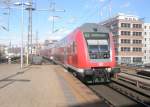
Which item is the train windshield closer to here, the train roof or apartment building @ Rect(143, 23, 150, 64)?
the train roof

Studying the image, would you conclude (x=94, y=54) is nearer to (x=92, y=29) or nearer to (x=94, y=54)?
(x=94, y=54)

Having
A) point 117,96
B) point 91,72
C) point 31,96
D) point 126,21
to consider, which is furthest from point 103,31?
point 126,21

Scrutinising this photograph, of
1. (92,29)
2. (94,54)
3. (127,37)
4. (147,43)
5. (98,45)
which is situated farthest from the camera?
(147,43)

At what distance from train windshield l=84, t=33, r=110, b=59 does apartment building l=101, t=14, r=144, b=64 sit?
80069 millimetres

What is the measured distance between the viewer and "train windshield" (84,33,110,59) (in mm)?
19891

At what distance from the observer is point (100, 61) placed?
1973 cm

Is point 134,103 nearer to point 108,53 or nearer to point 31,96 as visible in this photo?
point 31,96

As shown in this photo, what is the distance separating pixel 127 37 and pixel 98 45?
84096 millimetres

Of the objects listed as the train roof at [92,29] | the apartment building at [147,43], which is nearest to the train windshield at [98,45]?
the train roof at [92,29]

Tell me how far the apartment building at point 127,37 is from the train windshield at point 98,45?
3152 inches

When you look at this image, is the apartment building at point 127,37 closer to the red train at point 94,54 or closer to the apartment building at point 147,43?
the apartment building at point 147,43

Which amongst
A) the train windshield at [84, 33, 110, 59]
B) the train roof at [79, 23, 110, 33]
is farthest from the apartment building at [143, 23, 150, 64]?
the train windshield at [84, 33, 110, 59]

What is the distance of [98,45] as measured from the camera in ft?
66.0

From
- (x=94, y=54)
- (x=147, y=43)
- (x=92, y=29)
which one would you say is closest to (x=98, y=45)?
(x=94, y=54)
